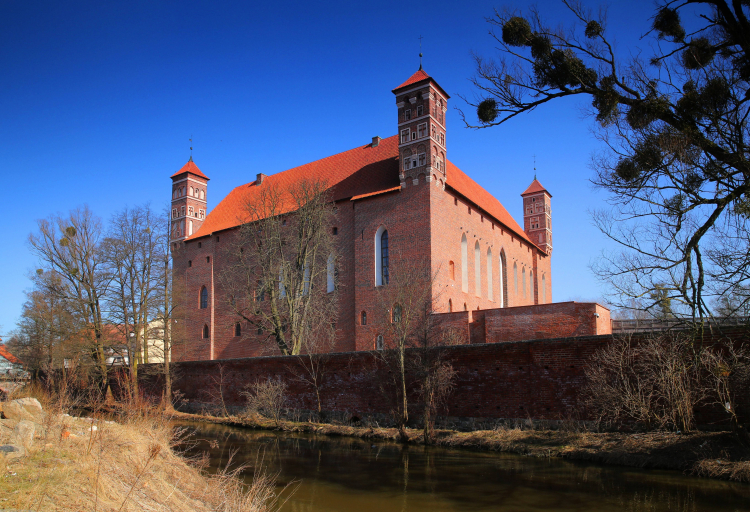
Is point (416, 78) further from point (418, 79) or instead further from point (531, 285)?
point (531, 285)

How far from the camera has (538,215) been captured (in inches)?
1570

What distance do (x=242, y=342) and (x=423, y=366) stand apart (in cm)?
1627

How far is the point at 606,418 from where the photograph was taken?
1270 centimetres

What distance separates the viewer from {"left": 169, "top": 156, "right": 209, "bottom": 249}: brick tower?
1369 inches

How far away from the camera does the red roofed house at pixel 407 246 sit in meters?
20.4

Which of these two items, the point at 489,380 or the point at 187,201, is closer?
the point at 489,380

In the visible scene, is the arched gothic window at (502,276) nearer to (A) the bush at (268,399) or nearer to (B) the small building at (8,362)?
(A) the bush at (268,399)

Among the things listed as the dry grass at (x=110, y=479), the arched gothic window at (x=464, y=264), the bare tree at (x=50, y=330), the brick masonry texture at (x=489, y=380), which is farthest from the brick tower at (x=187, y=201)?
the dry grass at (x=110, y=479)

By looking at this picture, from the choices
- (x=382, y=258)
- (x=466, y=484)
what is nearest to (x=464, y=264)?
(x=382, y=258)

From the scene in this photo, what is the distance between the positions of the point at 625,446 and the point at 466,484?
149 inches

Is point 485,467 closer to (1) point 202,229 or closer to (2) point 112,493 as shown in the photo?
(2) point 112,493

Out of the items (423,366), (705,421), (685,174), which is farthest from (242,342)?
(685,174)

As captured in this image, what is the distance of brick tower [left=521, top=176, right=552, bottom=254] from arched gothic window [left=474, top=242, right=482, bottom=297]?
1335 cm

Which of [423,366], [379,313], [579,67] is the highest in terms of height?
[579,67]
